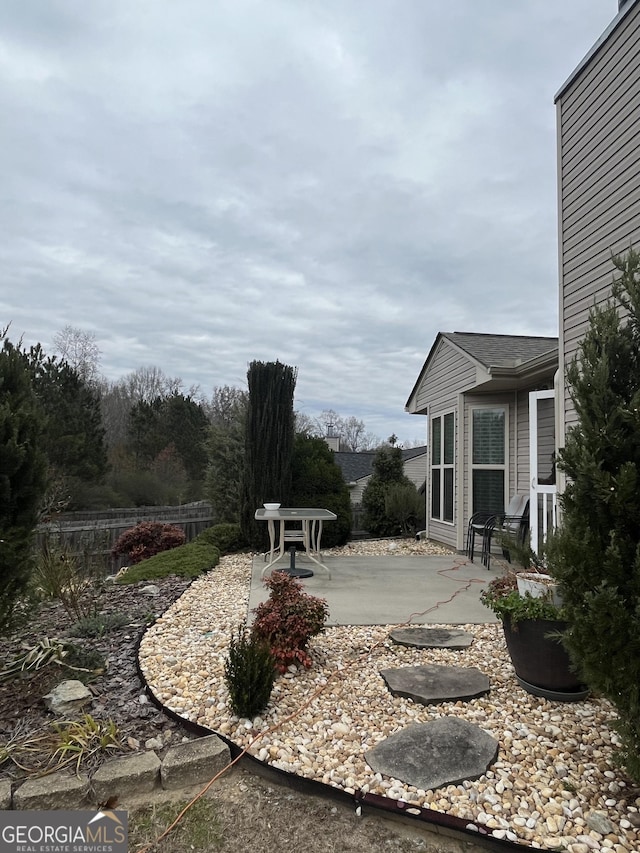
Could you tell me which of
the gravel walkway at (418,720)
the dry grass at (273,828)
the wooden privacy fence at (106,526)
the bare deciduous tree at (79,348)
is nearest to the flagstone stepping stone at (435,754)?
the gravel walkway at (418,720)

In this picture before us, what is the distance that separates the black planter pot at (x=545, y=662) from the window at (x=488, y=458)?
14.7ft

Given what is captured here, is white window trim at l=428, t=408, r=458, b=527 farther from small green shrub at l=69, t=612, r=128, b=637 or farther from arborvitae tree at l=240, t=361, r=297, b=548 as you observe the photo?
small green shrub at l=69, t=612, r=128, b=637

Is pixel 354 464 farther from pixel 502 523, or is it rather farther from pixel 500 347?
pixel 502 523

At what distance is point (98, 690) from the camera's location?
250 cm

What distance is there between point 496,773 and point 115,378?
25.6 m

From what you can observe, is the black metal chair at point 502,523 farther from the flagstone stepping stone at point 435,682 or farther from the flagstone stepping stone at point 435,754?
the flagstone stepping stone at point 435,754

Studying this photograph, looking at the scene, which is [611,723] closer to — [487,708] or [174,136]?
[487,708]

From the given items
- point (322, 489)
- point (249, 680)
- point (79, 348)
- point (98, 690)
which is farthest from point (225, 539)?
point (79, 348)

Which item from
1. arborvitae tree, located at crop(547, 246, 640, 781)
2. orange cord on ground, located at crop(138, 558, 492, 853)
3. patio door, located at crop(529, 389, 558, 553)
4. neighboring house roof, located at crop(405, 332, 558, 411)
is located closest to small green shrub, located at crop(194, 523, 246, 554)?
orange cord on ground, located at crop(138, 558, 492, 853)

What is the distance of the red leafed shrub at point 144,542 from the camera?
23.5ft

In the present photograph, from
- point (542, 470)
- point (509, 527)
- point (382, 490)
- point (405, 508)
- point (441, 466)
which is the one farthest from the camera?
point (382, 490)

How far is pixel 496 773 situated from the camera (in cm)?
184

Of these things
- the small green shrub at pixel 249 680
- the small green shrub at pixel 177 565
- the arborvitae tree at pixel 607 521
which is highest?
the arborvitae tree at pixel 607 521

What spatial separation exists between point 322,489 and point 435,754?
5915 mm
